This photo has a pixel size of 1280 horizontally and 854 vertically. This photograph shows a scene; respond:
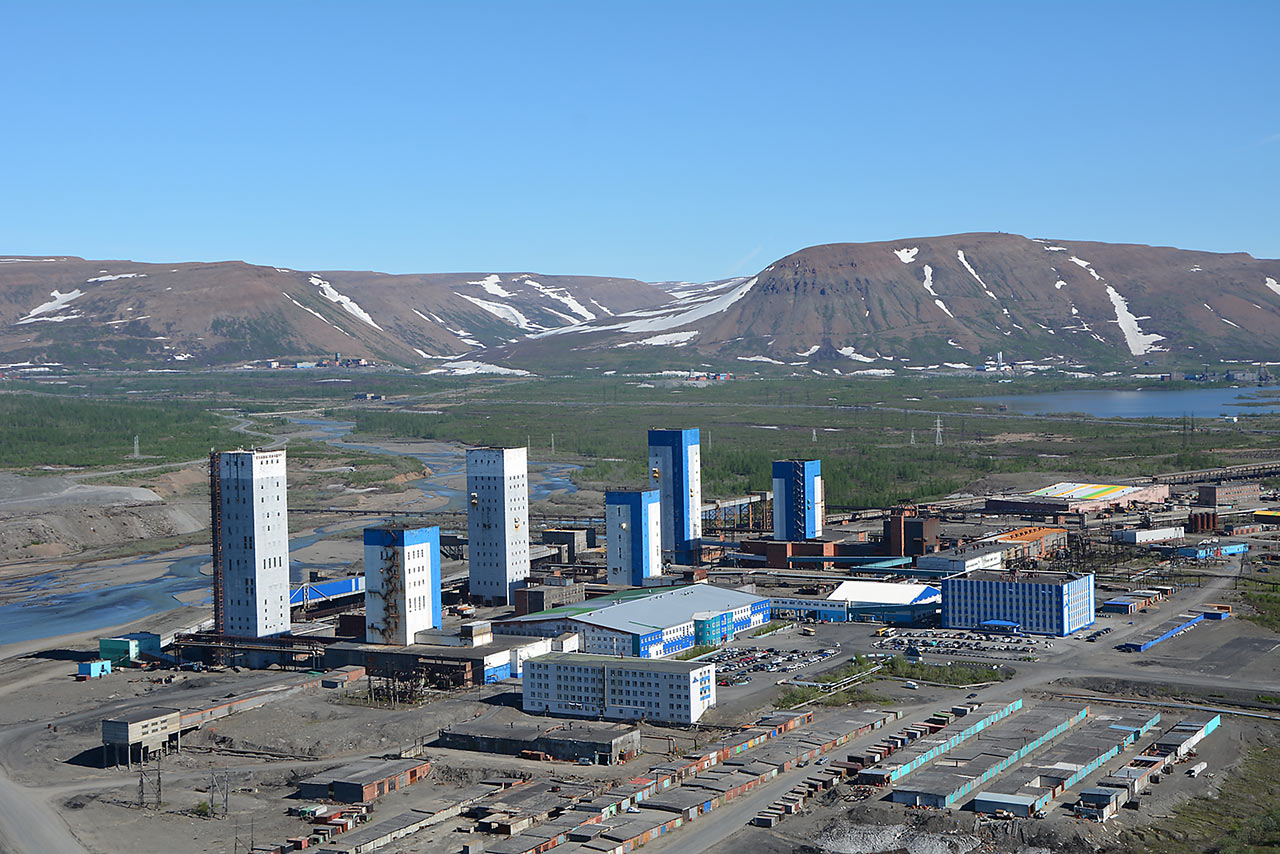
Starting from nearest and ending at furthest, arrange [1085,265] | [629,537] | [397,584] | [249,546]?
1. [397,584]
2. [249,546]
3. [629,537]
4. [1085,265]

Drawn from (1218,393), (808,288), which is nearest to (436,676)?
(1218,393)

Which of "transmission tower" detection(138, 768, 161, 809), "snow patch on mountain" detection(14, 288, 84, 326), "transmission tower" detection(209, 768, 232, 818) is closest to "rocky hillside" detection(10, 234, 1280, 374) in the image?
"snow patch on mountain" detection(14, 288, 84, 326)

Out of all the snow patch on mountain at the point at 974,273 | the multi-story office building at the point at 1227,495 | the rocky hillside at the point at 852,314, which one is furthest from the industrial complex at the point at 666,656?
the snow patch on mountain at the point at 974,273

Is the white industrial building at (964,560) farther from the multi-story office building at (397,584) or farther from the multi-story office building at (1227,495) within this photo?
the multi-story office building at (397,584)

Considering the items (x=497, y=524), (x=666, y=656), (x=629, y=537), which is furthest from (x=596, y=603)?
(x=629, y=537)

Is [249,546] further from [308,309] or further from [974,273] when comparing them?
[308,309]

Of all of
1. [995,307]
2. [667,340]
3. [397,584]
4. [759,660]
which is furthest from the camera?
[667,340]
